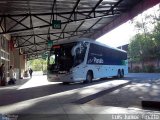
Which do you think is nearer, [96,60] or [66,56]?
[66,56]

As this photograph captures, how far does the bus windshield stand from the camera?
19609 mm

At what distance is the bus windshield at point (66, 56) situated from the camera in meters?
19.6

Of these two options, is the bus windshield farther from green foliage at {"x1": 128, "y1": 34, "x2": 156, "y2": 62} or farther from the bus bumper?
green foliage at {"x1": 128, "y1": 34, "x2": 156, "y2": 62}

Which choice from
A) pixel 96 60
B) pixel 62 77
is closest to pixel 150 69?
pixel 96 60

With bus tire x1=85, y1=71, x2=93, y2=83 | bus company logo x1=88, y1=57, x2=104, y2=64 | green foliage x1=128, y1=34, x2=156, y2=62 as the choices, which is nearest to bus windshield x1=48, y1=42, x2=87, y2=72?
bus company logo x1=88, y1=57, x2=104, y2=64

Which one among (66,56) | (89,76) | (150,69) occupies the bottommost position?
(89,76)

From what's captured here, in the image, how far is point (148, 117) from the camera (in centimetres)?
700

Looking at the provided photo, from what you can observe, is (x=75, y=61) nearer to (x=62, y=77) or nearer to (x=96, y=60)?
(x=62, y=77)

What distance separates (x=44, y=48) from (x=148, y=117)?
41.9m

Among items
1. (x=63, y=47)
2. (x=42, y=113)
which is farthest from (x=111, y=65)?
(x=42, y=113)

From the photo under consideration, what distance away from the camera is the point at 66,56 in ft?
65.2

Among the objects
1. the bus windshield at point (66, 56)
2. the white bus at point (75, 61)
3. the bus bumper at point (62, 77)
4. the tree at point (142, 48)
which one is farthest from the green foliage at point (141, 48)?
the bus bumper at point (62, 77)

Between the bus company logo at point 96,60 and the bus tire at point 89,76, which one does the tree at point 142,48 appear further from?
the bus tire at point 89,76

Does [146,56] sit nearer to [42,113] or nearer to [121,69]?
[121,69]
